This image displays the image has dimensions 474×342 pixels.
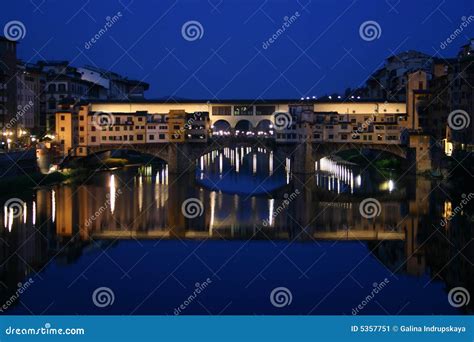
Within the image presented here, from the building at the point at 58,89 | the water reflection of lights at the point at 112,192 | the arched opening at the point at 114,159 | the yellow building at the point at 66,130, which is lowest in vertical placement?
the water reflection of lights at the point at 112,192

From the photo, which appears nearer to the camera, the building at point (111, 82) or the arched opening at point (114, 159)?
the arched opening at point (114, 159)

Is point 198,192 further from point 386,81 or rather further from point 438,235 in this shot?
point 386,81

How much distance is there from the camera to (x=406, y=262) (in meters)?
6.50

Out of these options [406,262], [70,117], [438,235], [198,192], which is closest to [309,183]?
[198,192]
